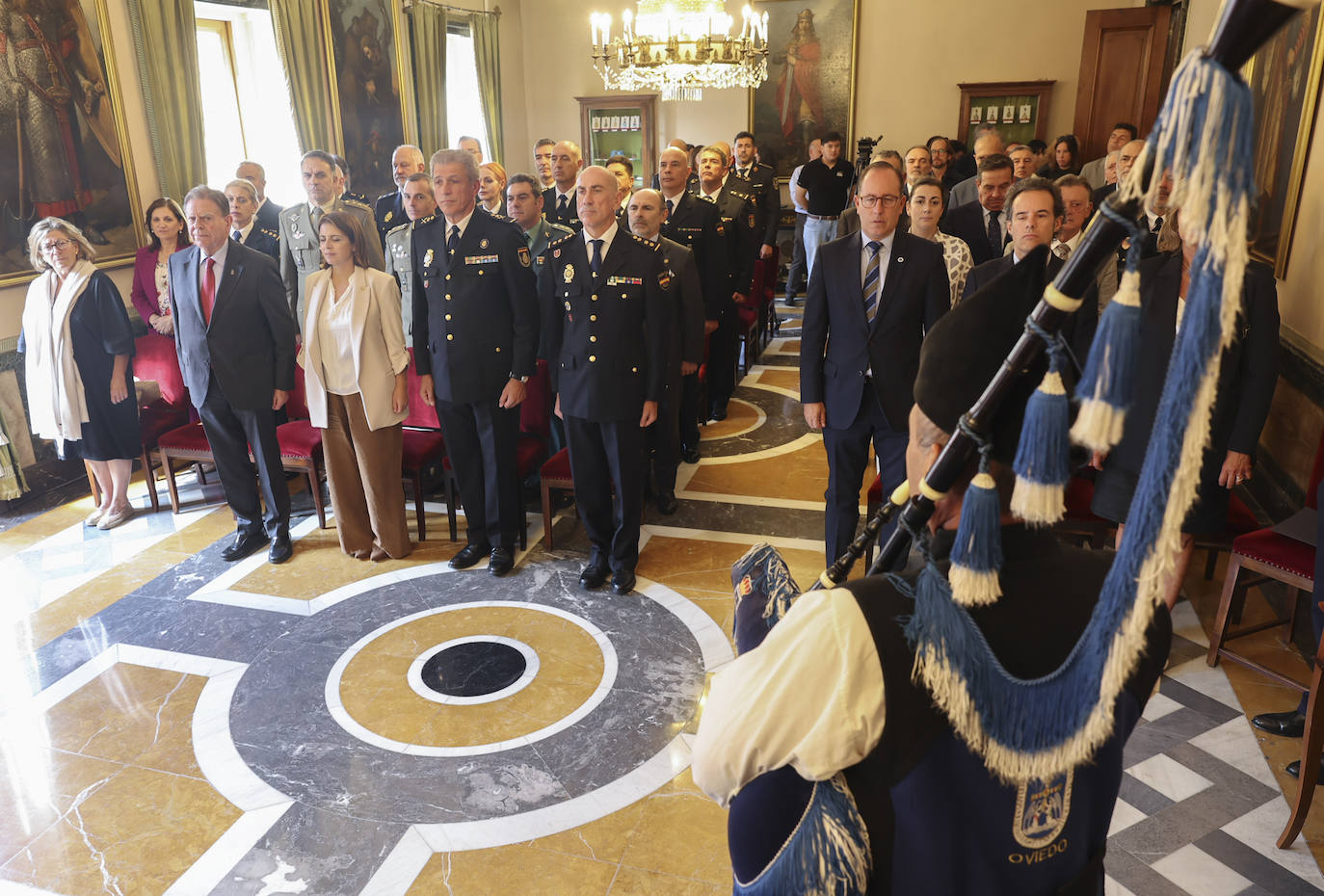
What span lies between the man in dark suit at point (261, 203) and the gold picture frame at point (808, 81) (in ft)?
21.1

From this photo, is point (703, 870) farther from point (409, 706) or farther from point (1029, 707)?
point (1029, 707)

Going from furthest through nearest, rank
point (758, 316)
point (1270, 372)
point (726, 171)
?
point (758, 316) → point (726, 171) → point (1270, 372)

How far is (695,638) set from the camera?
12.0 feet

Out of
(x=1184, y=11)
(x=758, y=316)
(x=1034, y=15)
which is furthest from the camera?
(x=1034, y=15)

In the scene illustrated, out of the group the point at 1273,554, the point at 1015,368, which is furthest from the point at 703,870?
the point at 1273,554

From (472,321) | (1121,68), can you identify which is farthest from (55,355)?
(1121,68)

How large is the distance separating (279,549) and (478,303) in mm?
1680

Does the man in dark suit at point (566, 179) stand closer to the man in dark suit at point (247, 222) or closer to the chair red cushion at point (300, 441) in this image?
the man in dark suit at point (247, 222)

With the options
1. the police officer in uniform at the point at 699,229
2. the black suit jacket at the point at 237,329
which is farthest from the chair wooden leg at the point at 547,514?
the police officer in uniform at the point at 699,229

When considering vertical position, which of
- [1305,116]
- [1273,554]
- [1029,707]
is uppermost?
[1305,116]

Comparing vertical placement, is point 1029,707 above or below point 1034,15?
below

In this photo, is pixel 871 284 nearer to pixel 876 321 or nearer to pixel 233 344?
pixel 876 321

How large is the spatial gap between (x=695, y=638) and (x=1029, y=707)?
2.72 meters

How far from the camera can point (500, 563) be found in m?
4.29
